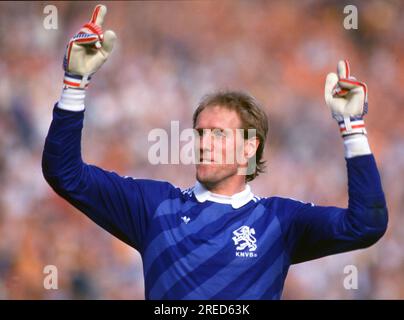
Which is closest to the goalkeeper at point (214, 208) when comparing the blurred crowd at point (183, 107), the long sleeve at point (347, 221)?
the long sleeve at point (347, 221)

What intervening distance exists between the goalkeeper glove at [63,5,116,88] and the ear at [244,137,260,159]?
2.72 feet

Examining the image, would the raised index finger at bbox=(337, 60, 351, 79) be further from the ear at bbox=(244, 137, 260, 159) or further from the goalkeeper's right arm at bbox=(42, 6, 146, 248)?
the goalkeeper's right arm at bbox=(42, 6, 146, 248)

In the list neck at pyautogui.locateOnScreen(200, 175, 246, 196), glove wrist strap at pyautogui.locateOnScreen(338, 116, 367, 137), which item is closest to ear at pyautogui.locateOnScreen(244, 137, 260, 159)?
neck at pyautogui.locateOnScreen(200, 175, 246, 196)

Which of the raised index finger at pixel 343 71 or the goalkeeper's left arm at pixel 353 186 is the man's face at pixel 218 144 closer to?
the goalkeeper's left arm at pixel 353 186

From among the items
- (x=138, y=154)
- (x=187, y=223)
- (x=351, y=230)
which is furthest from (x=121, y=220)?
(x=138, y=154)

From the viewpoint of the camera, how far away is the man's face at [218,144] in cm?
345

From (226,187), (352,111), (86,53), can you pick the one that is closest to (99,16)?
(86,53)

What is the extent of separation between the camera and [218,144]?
3480 mm

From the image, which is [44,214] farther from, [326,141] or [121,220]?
[121,220]

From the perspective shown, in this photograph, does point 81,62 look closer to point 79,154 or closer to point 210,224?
point 79,154

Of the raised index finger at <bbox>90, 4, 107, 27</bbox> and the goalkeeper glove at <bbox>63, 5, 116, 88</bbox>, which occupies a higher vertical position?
the raised index finger at <bbox>90, 4, 107, 27</bbox>

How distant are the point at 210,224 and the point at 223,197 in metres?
0.16

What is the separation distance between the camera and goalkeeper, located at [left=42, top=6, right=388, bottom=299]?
10.3ft

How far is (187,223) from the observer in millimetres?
3395
